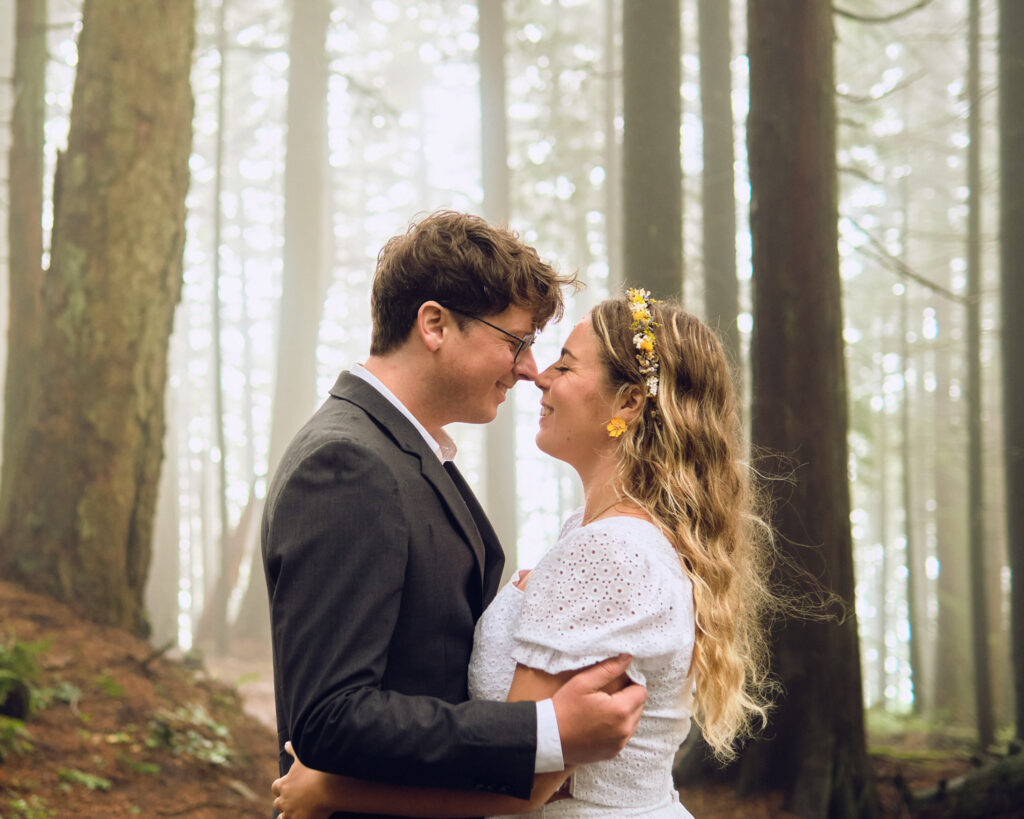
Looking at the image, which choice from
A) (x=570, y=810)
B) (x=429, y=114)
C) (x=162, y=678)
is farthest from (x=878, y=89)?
(x=570, y=810)

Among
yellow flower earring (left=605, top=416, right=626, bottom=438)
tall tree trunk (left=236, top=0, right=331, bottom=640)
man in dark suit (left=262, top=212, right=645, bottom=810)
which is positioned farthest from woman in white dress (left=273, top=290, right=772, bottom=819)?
tall tree trunk (left=236, top=0, right=331, bottom=640)

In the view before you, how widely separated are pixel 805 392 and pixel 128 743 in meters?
4.36

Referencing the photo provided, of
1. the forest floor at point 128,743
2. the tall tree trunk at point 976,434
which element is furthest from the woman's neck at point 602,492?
the tall tree trunk at point 976,434

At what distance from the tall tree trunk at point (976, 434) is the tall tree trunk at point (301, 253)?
9327mm

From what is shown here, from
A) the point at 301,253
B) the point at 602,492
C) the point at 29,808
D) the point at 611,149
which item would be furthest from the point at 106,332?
the point at 611,149

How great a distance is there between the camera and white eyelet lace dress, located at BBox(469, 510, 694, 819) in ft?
7.30

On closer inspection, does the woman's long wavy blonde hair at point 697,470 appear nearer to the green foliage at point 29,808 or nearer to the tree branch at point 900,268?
the green foliage at point 29,808

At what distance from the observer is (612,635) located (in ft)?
7.25

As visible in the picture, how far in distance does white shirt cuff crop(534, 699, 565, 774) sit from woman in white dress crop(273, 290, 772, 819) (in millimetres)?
105

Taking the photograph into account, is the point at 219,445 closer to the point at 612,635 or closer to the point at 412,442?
the point at 412,442

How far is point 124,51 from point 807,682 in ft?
20.3

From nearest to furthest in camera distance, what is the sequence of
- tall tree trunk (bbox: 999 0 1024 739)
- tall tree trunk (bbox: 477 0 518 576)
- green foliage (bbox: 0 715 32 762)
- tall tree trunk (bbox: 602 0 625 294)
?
green foliage (bbox: 0 715 32 762) < tall tree trunk (bbox: 999 0 1024 739) < tall tree trunk (bbox: 477 0 518 576) < tall tree trunk (bbox: 602 0 625 294)

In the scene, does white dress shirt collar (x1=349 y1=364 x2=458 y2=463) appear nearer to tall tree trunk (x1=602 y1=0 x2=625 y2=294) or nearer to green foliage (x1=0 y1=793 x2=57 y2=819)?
green foliage (x1=0 y1=793 x2=57 y2=819)

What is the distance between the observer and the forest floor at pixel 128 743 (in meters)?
4.46
